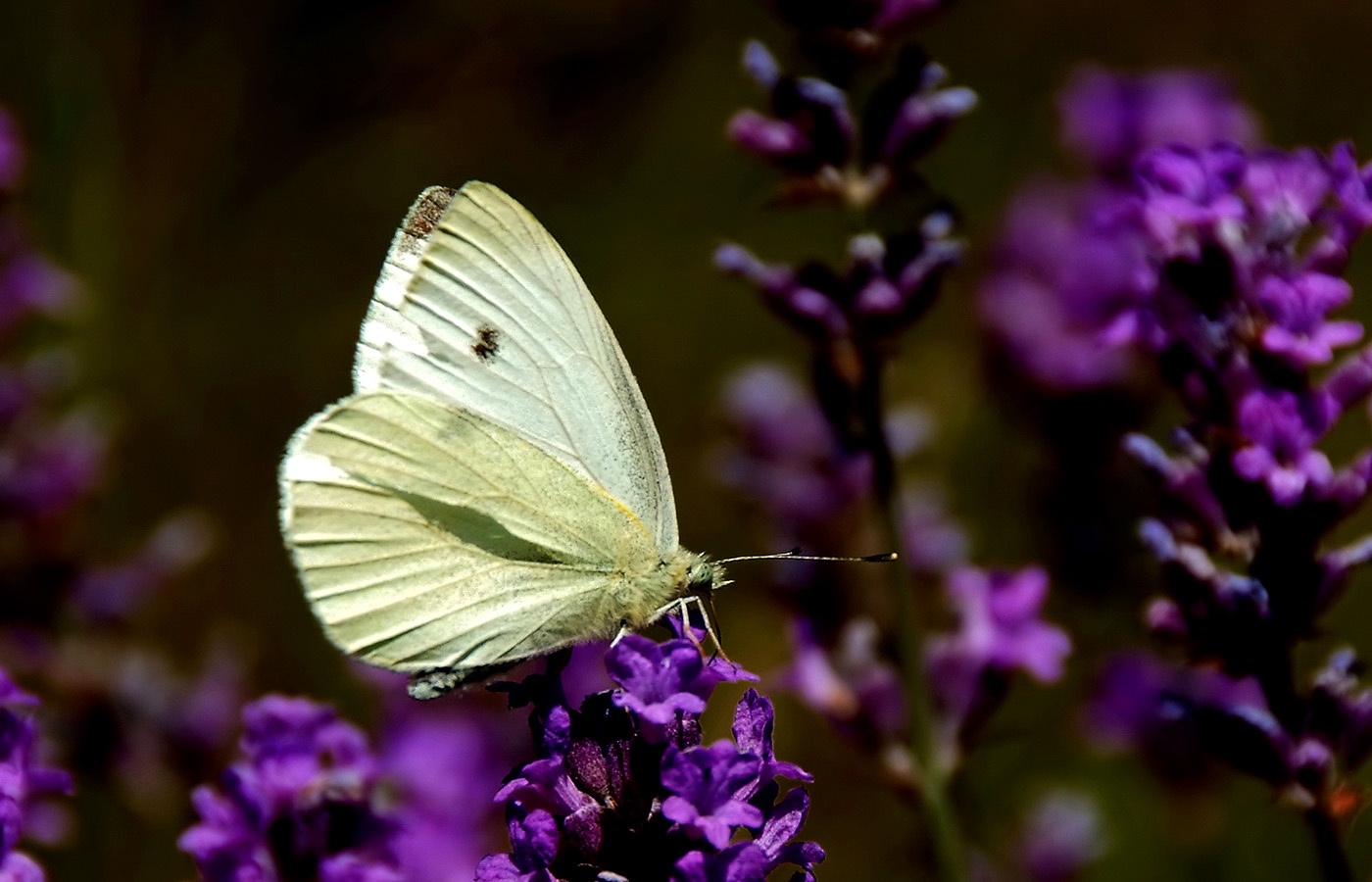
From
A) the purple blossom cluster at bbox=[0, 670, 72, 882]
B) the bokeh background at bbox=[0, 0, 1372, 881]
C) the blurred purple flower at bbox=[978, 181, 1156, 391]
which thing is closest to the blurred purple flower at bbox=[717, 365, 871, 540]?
the bokeh background at bbox=[0, 0, 1372, 881]

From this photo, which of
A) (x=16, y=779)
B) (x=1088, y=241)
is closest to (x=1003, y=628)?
(x=1088, y=241)

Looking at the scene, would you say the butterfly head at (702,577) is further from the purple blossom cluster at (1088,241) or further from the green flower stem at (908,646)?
the purple blossom cluster at (1088,241)

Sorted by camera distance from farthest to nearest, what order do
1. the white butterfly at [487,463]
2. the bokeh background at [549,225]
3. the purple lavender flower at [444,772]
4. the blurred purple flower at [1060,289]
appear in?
1. the bokeh background at [549,225]
2. the blurred purple flower at [1060,289]
3. the purple lavender flower at [444,772]
4. the white butterfly at [487,463]

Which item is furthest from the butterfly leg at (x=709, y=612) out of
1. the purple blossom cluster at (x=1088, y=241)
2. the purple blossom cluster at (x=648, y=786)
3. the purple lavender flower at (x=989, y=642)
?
the purple blossom cluster at (x=1088, y=241)

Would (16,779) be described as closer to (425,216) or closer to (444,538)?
(444,538)

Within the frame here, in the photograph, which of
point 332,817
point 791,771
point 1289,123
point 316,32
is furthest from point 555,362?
point 1289,123

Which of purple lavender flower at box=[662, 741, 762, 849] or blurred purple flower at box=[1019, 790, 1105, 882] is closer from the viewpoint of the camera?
purple lavender flower at box=[662, 741, 762, 849]

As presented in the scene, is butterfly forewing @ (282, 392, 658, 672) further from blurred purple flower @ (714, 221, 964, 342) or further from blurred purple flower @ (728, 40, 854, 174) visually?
blurred purple flower @ (728, 40, 854, 174)
